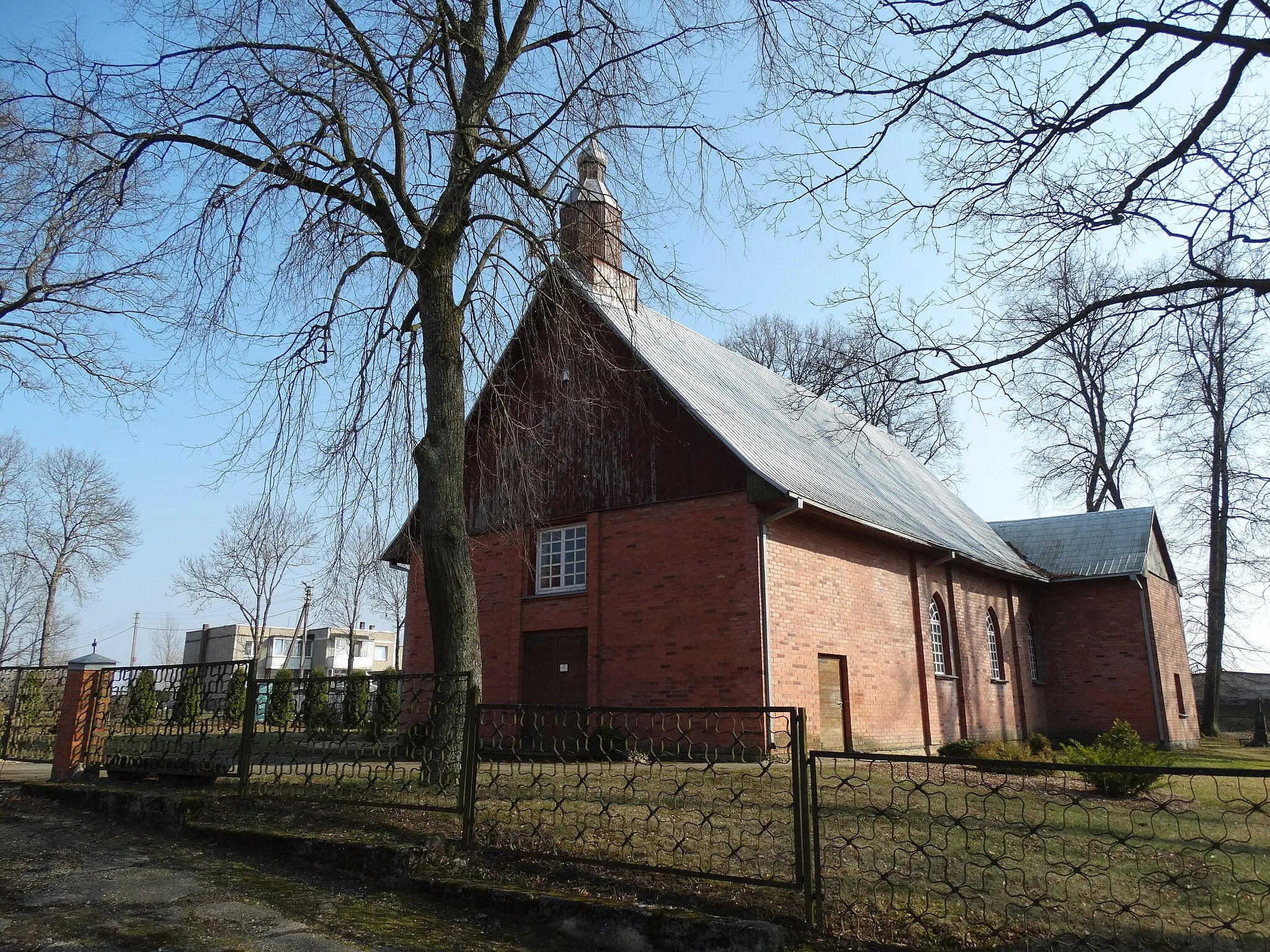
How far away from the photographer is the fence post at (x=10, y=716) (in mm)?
13203

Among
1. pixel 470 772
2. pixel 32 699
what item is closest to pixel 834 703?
pixel 470 772

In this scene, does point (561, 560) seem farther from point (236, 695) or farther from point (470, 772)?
point (470, 772)

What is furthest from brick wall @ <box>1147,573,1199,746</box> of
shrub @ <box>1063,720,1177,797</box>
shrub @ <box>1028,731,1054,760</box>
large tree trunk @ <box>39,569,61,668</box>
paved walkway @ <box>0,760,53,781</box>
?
large tree trunk @ <box>39,569,61,668</box>

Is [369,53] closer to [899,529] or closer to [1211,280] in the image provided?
[1211,280]

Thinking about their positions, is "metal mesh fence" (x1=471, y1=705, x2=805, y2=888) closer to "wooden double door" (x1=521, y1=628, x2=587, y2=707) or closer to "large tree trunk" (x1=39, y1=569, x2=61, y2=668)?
"wooden double door" (x1=521, y1=628, x2=587, y2=707)

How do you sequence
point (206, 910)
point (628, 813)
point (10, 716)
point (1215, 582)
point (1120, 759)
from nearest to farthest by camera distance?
point (206, 910) → point (628, 813) → point (1120, 759) → point (10, 716) → point (1215, 582)

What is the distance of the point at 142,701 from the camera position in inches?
432

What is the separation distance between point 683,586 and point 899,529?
502 centimetres

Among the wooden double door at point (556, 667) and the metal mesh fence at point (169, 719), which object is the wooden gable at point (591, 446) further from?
the metal mesh fence at point (169, 719)

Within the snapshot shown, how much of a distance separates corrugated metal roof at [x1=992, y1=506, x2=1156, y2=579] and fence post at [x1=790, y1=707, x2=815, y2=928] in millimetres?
21217

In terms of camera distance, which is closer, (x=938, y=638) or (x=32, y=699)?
(x=32, y=699)

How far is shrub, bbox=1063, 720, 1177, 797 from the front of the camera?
30.7 feet

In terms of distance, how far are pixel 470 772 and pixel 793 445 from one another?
477 inches

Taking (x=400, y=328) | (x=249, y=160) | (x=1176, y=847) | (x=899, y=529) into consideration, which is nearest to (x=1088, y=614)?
(x=899, y=529)
